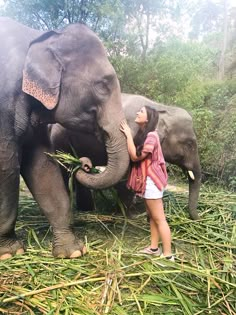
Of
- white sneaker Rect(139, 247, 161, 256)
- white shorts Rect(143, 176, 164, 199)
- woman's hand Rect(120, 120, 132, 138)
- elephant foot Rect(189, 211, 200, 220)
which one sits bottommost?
elephant foot Rect(189, 211, 200, 220)

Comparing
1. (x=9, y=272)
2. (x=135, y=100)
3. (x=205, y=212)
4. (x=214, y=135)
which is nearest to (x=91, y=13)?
(x=214, y=135)

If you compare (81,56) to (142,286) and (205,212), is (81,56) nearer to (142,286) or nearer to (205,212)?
(142,286)

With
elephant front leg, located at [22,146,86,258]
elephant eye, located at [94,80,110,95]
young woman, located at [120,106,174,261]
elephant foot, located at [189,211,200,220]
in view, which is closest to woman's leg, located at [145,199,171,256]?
young woman, located at [120,106,174,261]

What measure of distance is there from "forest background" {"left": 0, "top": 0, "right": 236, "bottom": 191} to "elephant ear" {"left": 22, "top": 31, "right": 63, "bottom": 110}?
3.98 meters

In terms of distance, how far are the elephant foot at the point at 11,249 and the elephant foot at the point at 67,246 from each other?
0.77 ft

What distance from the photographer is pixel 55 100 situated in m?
2.79

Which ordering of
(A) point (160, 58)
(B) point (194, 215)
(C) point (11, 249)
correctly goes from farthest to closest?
(A) point (160, 58)
(B) point (194, 215)
(C) point (11, 249)

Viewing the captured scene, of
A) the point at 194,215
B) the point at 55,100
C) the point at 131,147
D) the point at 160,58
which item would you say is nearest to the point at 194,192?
the point at 194,215

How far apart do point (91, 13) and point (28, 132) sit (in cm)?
795

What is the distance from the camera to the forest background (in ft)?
23.2

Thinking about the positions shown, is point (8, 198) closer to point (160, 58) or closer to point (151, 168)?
point (151, 168)

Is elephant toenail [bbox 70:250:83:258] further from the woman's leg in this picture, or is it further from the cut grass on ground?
the woman's leg

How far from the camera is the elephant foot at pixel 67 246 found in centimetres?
282

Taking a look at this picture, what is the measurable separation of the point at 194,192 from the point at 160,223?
1163mm
